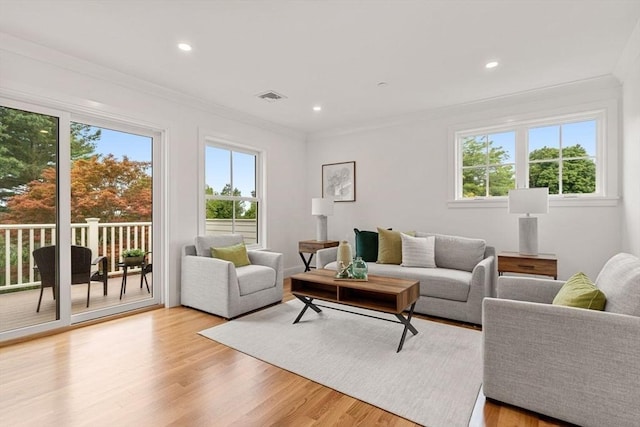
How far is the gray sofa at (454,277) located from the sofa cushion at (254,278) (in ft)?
2.35

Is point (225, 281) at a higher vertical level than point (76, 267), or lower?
lower

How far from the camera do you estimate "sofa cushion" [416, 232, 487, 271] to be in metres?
3.59

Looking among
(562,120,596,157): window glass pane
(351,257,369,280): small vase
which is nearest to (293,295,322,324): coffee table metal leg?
(351,257,369,280): small vase

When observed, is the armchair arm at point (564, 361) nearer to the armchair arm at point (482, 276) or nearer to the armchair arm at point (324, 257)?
the armchair arm at point (482, 276)

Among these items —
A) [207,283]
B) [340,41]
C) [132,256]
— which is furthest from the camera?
[132,256]

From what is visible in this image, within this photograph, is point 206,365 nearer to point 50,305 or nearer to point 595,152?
point 50,305

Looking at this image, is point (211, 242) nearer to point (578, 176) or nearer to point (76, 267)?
point (76, 267)

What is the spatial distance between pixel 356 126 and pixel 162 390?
4.26 m

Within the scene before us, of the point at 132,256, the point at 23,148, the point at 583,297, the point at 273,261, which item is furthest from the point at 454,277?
the point at 23,148

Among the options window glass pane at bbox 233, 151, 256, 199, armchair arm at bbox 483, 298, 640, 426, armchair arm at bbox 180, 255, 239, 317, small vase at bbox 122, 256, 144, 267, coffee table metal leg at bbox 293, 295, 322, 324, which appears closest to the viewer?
armchair arm at bbox 483, 298, 640, 426

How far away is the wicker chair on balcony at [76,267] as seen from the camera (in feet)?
9.49

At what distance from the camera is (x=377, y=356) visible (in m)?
2.41

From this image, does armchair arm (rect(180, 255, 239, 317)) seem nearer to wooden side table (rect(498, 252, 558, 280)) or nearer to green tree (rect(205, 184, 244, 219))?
green tree (rect(205, 184, 244, 219))

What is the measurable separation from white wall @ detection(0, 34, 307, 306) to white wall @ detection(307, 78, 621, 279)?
633mm
